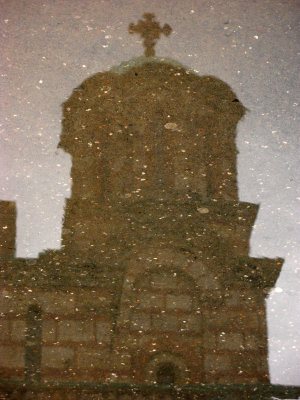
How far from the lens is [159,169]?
2482mm

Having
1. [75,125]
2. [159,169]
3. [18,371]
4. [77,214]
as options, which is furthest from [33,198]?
[18,371]

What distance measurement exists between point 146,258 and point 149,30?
4.96ft

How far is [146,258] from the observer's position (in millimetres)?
2461

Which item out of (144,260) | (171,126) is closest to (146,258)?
(144,260)

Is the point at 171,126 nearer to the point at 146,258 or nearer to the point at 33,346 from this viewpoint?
the point at 146,258

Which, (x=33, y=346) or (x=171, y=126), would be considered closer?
(x=33, y=346)

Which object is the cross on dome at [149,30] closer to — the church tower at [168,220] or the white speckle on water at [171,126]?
the church tower at [168,220]

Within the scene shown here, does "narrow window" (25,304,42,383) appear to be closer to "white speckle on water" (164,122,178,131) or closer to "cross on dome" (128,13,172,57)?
"white speckle on water" (164,122,178,131)

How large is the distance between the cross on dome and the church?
0.05 feet

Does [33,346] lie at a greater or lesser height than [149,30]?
lesser

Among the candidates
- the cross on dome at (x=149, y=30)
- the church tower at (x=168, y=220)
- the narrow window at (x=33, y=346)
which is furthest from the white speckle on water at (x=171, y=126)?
the narrow window at (x=33, y=346)

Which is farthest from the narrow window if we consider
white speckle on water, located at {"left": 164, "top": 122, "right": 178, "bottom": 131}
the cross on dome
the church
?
the cross on dome

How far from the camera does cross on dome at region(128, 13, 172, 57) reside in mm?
2555

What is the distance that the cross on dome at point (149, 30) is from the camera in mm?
2555
